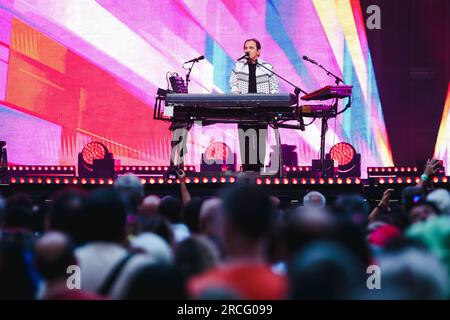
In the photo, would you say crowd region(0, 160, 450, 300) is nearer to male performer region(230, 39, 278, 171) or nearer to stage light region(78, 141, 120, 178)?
male performer region(230, 39, 278, 171)

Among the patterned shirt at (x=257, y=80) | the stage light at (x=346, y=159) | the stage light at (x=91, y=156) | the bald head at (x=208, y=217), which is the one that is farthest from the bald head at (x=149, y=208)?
the stage light at (x=346, y=159)

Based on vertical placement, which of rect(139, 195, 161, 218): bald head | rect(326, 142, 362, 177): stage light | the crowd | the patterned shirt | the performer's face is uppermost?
the performer's face

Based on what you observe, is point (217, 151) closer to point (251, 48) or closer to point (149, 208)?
point (251, 48)

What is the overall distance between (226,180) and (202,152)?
10.2 feet

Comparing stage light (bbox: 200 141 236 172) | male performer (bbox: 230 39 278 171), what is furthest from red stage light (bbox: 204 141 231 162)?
male performer (bbox: 230 39 278 171)

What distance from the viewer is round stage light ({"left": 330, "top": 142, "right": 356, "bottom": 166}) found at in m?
9.32

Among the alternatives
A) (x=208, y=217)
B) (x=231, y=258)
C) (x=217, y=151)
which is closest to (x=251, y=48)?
(x=217, y=151)

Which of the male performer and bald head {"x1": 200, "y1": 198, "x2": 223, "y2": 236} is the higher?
the male performer

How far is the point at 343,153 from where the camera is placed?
9.34 meters

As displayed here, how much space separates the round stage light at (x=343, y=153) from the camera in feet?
A: 30.6

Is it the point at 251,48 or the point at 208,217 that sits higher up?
the point at 251,48

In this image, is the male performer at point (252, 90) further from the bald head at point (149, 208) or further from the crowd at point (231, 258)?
the crowd at point (231, 258)

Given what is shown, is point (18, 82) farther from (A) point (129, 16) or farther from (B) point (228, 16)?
(B) point (228, 16)

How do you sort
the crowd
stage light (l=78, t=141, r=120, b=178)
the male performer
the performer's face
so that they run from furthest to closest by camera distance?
stage light (l=78, t=141, r=120, b=178)
the male performer
the performer's face
the crowd
